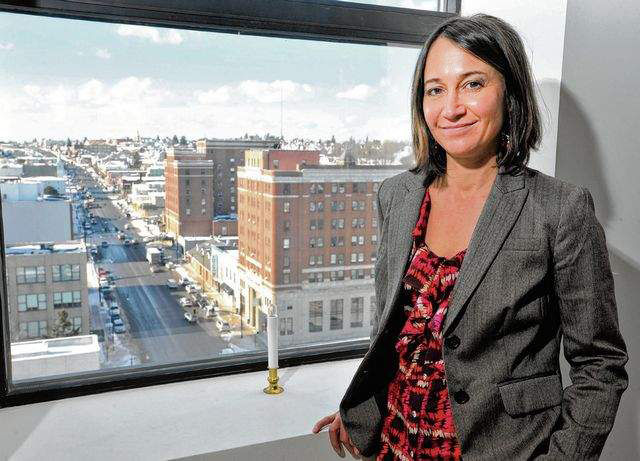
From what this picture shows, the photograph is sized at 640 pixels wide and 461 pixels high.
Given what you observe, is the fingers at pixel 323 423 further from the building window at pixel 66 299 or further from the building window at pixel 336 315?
the building window at pixel 66 299

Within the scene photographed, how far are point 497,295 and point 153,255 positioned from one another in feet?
3.75

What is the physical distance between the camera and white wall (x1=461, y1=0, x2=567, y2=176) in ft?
5.05

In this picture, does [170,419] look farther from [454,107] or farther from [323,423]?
[454,107]

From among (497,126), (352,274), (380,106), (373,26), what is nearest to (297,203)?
(352,274)

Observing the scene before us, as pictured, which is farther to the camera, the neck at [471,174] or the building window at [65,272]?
the building window at [65,272]

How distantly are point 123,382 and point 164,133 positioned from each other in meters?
0.76

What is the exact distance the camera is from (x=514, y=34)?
3.19 feet

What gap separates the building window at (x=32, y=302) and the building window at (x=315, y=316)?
32.6 inches

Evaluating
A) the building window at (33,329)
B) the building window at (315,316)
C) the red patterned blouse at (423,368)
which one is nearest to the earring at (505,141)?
the red patterned blouse at (423,368)

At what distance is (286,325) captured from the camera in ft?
6.08

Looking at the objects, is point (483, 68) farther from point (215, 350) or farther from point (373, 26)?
point (215, 350)

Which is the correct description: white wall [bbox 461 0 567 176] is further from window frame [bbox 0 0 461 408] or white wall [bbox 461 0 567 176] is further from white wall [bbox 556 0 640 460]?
window frame [bbox 0 0 461 408]

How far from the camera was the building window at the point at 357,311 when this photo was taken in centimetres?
195

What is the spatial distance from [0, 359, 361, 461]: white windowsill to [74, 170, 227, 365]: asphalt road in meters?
0.10
